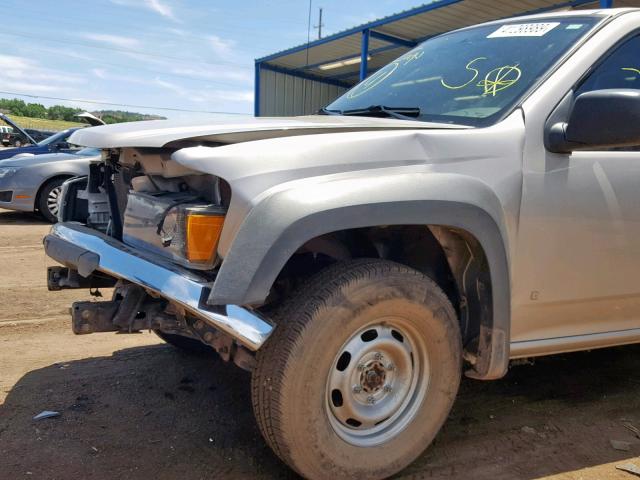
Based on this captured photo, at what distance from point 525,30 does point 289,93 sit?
2037 cm

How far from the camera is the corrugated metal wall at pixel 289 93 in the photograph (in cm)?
2202

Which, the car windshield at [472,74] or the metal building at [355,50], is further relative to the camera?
the metal building at [355,50]

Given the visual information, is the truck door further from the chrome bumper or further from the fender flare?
the chrome bumper

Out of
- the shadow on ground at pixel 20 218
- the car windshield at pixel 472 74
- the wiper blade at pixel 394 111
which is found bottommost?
the shadow on ground at pixel 20 218

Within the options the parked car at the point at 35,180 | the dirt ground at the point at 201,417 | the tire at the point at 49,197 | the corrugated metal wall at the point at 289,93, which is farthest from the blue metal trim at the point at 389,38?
the dirt ground at the point at 201,417

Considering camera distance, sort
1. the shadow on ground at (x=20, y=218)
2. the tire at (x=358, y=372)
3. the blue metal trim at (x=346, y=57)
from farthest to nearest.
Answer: the blue metal trim at (x=346, y=57) → the shadow on ground at (x=20, y=218) → the tire at (x=358, y=372)

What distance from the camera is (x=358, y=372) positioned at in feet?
7.86

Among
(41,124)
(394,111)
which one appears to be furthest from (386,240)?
(41,124)

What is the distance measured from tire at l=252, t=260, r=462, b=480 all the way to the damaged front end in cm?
18

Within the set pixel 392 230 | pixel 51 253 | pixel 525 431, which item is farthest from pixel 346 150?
pixel 525 431

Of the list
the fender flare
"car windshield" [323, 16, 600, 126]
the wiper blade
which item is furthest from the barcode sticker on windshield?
the fender flare

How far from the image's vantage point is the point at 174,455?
271 centimetres

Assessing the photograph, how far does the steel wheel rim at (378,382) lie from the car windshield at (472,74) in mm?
1054

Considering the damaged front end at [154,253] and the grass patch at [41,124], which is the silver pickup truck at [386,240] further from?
the grass patch at [41,124]
